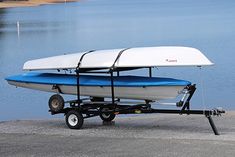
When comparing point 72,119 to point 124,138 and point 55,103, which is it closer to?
point 55,103

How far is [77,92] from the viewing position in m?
11.5

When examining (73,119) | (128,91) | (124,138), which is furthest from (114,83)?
(124,138)

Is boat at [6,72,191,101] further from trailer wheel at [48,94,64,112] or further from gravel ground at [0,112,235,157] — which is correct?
gravel ground at [0,112,235,157]

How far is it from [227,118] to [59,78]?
3110 millimetres

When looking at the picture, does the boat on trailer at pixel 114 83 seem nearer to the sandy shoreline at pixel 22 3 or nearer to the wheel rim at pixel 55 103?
the wheel rim at pixel 55 103

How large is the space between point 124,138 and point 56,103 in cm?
198

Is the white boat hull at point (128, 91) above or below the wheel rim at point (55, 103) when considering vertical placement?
above

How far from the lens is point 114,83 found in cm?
1123

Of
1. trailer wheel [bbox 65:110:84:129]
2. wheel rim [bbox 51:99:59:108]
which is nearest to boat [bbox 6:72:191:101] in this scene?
wheel rim [bbox 51:99:59:108]

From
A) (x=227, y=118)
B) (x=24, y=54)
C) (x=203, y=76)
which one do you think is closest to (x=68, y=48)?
(x=24, y=54)

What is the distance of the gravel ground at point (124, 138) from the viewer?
8880mm

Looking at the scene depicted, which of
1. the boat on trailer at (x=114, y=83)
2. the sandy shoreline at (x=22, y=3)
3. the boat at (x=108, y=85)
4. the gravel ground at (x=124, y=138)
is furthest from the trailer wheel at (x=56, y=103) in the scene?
the sandy shoreline at (x=22, y=3)

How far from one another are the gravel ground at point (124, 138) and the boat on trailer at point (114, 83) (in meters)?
0.31

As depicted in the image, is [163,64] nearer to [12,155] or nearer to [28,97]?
[12,155]
